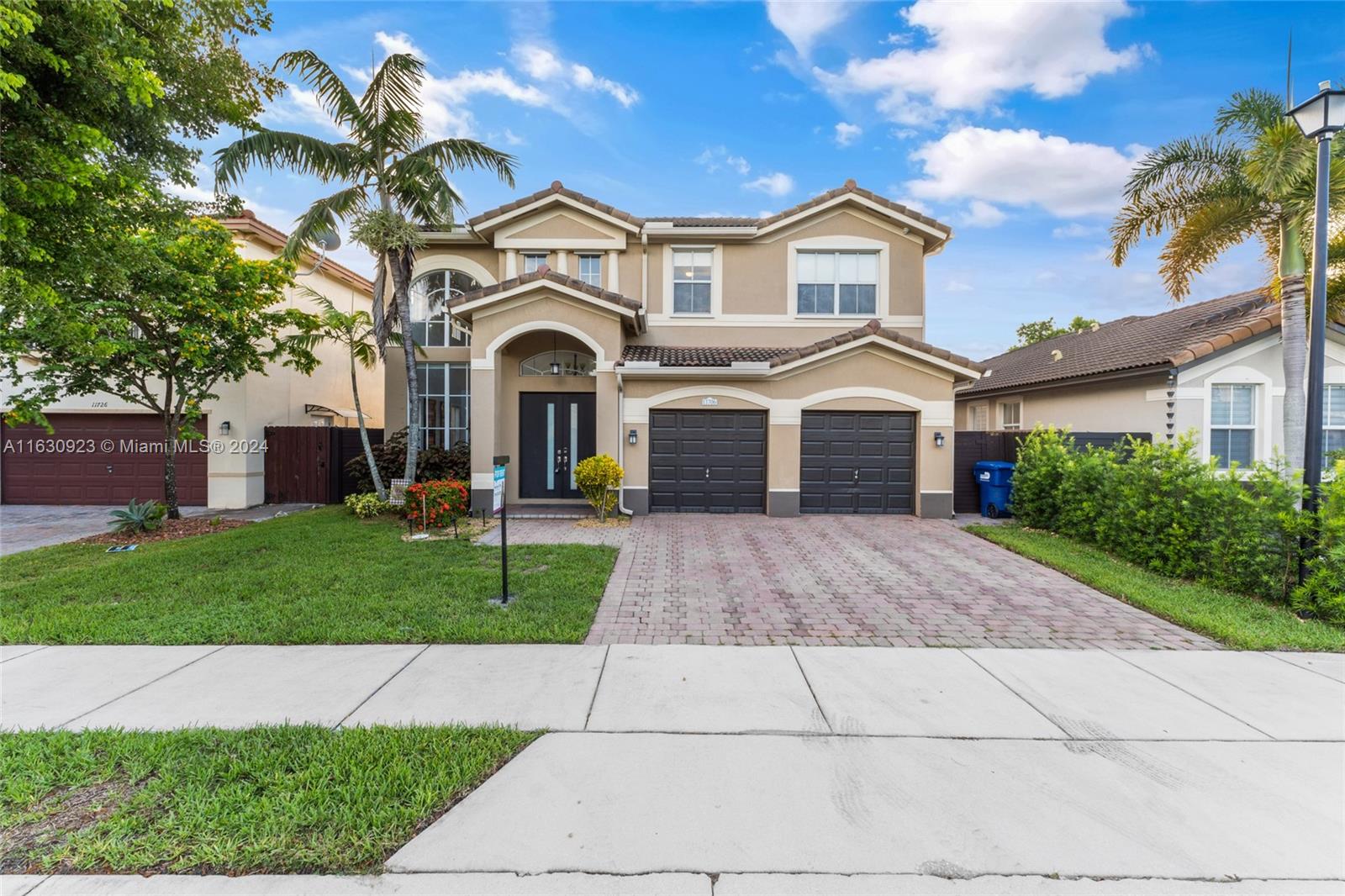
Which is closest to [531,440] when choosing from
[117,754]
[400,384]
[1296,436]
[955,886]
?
[400,384]

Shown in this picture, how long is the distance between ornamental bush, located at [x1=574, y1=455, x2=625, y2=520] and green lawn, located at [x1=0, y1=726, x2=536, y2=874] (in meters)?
7.58

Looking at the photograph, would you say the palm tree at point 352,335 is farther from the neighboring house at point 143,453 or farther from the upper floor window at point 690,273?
the upper floor window at point 690,273

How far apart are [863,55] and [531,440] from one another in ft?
35.6

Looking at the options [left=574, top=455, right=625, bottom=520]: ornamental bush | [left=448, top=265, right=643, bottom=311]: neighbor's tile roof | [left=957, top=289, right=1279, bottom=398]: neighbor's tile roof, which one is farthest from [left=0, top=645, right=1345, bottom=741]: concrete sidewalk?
[left=957, top=289, right=1279, bottom=398]: neighbor's tile roof

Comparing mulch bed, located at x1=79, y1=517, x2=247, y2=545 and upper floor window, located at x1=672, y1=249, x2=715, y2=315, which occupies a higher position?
upper floor window, located at x1=672, y1=249, x2=715, y2=315

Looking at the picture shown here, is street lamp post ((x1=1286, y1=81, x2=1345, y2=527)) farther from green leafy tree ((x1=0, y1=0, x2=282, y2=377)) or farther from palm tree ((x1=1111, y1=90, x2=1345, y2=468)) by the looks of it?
green leafy tree ((x1=0, y1=0, x2=282, y2=377))

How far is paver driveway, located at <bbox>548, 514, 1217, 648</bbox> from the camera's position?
5.41m

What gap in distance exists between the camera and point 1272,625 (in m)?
5.53

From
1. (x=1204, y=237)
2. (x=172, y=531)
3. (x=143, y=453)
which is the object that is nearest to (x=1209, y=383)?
(x=1204, y=237)

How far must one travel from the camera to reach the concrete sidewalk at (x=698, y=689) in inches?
148

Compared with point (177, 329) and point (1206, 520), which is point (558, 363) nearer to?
point (177, 329)

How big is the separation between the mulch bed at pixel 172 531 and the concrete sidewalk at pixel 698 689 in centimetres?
602

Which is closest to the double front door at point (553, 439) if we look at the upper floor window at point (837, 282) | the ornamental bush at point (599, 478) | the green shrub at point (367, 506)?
the ornamental bush at point (599, 478)

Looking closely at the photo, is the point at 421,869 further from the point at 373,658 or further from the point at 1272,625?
the point at 1272,625
